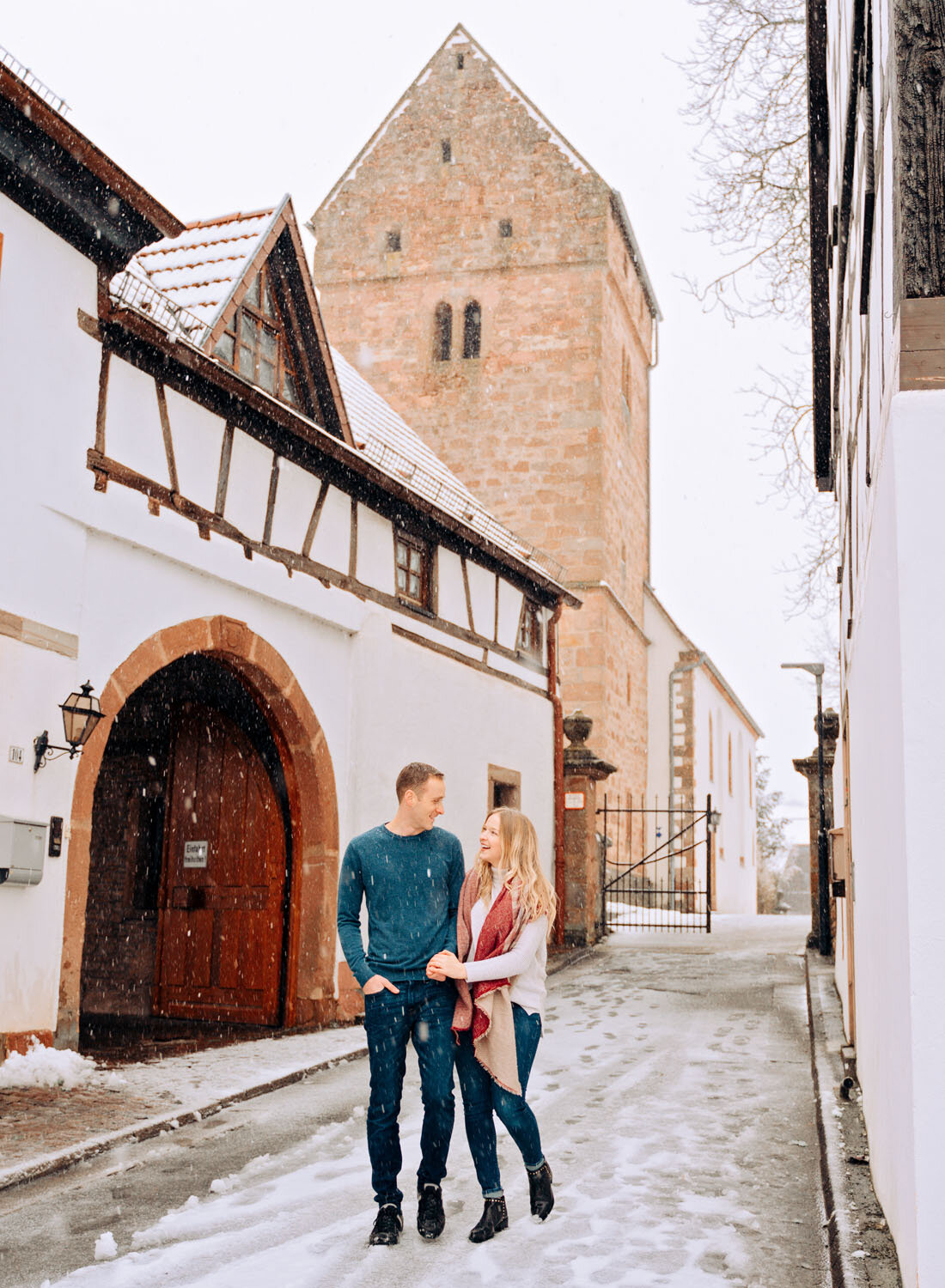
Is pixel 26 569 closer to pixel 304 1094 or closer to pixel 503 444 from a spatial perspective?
pixel 304 1094

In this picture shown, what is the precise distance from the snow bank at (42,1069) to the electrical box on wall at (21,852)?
1036mm

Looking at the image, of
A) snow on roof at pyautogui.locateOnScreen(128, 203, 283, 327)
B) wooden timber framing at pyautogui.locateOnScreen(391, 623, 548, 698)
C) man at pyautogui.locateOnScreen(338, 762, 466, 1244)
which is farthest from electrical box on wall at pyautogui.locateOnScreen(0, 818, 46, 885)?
wooden timber framing at pyautogui.locateOnScreen(391, 623, 548, 698)

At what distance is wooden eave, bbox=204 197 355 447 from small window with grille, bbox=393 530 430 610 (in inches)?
63.7

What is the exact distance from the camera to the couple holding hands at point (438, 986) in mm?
4855

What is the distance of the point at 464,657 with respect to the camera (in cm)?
1519

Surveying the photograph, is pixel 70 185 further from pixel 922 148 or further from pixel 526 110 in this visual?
pixel 526 110

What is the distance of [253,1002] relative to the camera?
11.8 metres

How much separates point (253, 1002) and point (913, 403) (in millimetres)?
9634

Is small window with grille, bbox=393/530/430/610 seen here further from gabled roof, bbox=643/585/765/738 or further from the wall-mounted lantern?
gabled roof, bbox=643/585/765/738

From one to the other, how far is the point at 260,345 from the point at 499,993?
8045 millimetres

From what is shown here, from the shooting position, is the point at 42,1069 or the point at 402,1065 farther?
the point at 42,1069

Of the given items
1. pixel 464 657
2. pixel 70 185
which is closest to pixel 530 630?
pixel 464 657

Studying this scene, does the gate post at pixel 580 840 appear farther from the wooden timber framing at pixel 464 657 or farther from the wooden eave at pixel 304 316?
the wooden eave at pixel 304 316

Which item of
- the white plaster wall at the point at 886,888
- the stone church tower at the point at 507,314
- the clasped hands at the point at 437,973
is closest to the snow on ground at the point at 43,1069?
the clasped hands at the point at 437,973
